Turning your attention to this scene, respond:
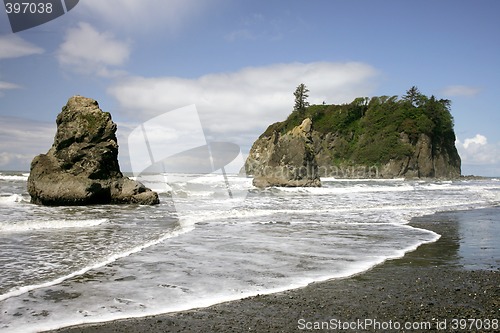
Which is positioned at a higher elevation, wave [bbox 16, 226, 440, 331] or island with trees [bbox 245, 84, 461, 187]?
island with trees [bbox 245, 84, 461, 187]

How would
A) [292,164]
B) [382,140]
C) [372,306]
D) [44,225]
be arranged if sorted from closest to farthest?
[372,306] → [44,225] → [292,164] → [382,140]

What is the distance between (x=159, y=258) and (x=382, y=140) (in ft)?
326

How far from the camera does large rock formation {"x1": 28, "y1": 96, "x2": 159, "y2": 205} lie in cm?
1720

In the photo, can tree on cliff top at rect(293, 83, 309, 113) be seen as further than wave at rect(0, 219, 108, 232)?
Yes

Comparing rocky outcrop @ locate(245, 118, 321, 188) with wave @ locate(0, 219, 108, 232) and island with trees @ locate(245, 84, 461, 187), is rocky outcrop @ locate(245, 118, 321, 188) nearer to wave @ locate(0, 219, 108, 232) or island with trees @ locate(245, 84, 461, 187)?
wave @ locate(0, 219, 108, 232)

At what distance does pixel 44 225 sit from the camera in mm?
11227

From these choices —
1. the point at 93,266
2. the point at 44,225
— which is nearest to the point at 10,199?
the point at 44,225

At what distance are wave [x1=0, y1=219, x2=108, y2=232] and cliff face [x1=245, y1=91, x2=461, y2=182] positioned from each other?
76.3m

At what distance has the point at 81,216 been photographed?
538 inches

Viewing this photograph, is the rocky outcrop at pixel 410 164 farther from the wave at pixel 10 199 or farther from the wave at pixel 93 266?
the wave at pixel 93 266

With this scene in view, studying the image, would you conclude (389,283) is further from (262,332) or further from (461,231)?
(461,231)

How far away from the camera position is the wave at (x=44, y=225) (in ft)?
35.0

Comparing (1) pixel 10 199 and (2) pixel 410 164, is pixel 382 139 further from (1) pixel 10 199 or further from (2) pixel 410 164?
(1) pixel 10 199

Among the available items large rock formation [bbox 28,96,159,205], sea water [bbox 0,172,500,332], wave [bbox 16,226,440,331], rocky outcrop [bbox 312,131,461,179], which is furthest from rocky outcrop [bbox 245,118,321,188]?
rocky outcrop [bbox 312,131,461,179]
